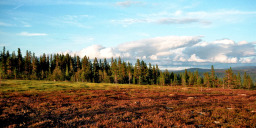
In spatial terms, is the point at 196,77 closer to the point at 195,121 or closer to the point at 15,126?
the point at 195,121

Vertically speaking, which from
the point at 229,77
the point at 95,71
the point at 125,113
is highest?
the point at 95,71

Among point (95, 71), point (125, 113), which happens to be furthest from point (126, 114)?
point (95, 71)

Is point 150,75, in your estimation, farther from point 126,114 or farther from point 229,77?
point 126,114

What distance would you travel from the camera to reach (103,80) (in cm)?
10212

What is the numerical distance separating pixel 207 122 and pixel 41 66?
127 metres

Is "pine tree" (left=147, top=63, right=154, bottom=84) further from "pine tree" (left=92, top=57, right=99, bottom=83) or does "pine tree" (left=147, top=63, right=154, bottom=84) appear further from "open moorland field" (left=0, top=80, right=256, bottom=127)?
"open moorland field" (left=0, top=80, right=256, bottom=127)

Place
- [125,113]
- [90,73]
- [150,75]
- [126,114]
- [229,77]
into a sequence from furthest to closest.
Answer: [150,75] < [90,73] < [229,77] < [125,113] < [126,114]

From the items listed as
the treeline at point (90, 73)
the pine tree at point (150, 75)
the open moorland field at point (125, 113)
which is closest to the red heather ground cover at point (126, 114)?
the open moorland field at point (125, 113)

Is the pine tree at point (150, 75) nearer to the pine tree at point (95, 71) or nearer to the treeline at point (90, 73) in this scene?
the treeline at point (90, 73)

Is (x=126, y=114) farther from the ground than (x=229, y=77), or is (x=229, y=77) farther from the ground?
(x=126, y=114)

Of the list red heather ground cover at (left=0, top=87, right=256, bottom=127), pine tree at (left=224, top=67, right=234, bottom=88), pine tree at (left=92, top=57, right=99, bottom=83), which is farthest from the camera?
pine tree at (left=92, top=57, right=99, bottom=83)

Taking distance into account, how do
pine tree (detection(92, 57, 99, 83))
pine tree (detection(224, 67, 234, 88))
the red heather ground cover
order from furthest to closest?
pine tree (detection(92, 57, 99, 83)) < pine tree (detection(224, 67, 234, 88)) < the red heather ground cover

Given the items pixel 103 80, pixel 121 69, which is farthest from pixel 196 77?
pixel 103 80

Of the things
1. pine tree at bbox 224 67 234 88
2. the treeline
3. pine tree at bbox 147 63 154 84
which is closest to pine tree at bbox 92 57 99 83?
the treeline
